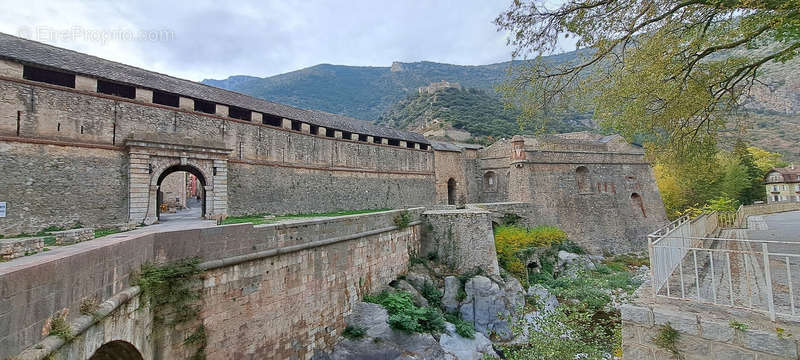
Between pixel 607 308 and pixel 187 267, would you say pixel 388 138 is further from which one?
pixel 187 267

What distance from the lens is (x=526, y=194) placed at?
2169 centimetres

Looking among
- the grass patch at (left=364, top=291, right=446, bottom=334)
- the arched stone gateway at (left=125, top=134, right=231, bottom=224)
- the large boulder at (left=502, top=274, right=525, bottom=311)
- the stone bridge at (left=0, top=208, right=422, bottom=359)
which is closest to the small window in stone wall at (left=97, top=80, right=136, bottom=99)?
the arched stone gateway at (left=125, top=134, right=231, bottom=224)

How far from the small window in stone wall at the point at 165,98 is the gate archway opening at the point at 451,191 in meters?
19.2

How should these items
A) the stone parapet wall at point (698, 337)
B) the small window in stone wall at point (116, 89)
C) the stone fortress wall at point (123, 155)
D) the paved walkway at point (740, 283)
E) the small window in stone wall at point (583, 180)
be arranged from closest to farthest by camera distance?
the stone parapet wall at point (698, 337)
the paved walkway at point (740, 283)
the stone fortress wall at point (123, 155)
the small window in stone wall at point (116, 89)
the small window in stone wall at point (583, 180)

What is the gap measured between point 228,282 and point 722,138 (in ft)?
43.1

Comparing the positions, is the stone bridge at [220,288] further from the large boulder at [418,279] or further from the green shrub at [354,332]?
the large boulder at [418,279]

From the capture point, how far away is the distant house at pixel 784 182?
35.7 meters

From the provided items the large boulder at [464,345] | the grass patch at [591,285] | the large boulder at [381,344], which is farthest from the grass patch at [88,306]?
the grass patch at [591,285]

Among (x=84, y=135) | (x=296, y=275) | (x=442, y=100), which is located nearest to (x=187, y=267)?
(x=296, y=275)

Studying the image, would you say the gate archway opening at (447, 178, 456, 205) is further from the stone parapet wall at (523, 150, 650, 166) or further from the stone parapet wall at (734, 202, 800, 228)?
A: the stone parapet wall at (734, 202, 800, 228)

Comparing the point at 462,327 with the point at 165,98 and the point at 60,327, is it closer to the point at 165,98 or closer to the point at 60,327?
the point at 60,327

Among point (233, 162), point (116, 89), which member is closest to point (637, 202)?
point (233, 162)

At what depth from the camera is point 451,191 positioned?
86.4 feet

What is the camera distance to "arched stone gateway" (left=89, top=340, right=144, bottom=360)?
14.4ft
